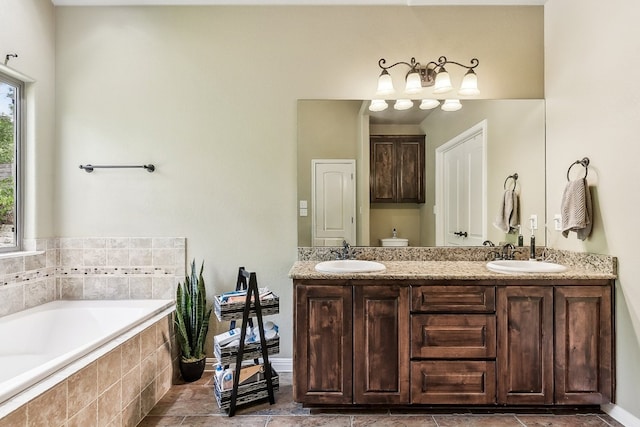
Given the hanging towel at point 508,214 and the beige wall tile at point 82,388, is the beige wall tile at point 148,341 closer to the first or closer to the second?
the beige wall tile at point 82,388

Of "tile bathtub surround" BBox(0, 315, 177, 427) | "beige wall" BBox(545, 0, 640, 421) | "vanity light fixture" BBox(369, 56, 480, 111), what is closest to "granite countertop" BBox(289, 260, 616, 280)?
"beige wall" BBox(545, 0, 640, 421)

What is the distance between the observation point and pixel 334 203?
2.57 meters

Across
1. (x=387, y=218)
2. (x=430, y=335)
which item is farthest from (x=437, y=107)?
(x=430, y=335)

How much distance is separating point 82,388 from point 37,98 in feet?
6.74

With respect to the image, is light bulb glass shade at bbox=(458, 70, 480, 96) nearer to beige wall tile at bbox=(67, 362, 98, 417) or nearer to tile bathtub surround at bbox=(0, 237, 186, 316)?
tile bathtub surround at bbox=(0, 237, 186, 316)

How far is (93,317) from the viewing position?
2.35 meters

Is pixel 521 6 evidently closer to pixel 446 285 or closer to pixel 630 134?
pixel 630 134

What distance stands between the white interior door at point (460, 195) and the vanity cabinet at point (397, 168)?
156 mm

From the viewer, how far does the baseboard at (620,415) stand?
1.88 m

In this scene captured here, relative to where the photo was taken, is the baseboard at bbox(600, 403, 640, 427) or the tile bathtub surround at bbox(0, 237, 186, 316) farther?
the tile bathtub surround at bbox(0, 237, 186, 316)

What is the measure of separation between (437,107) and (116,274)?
266 centimetres

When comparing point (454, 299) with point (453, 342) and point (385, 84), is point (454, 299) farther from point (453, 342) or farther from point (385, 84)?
point (385, 84)

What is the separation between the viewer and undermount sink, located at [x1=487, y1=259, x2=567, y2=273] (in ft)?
6.62

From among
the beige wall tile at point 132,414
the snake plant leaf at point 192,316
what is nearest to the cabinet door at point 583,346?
the snake plant leaf at point 192,316
